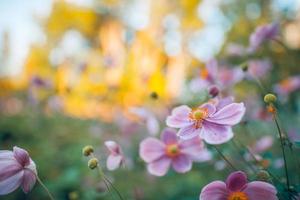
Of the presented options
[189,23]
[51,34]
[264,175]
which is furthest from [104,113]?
[51,34]

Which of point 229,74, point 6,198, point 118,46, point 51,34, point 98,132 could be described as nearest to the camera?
point 229,74

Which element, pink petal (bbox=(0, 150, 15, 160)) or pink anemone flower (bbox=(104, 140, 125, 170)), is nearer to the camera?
pink petal (bbox=(0, 150, 15, 160))

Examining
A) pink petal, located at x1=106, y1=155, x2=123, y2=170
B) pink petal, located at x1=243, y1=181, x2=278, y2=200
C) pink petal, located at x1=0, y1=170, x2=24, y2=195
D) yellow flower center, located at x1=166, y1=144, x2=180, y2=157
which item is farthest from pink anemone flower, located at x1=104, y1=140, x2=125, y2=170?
pink petal, located at x1=243, y1=181, x2=278, y2=200

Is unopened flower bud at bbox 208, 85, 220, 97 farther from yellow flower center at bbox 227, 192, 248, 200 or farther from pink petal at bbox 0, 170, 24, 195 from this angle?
pink petal at bbox 0, 170, 24, 195

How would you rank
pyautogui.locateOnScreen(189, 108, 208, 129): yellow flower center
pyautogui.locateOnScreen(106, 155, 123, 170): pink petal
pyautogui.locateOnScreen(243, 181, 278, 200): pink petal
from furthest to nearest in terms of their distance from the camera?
pyautogui.locateOnScreen(106, 155, 123, 170): pink petal
pyautogui.locateOnScreen(189, 108, 208, 129): yellow flower center
pyautogui.locateOnScreen(243, 181, 278, 200): pink petal

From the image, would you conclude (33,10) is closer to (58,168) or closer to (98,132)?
(98,132)

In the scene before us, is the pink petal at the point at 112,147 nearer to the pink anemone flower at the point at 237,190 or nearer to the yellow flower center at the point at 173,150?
the yellow flower center at the point at 173,150

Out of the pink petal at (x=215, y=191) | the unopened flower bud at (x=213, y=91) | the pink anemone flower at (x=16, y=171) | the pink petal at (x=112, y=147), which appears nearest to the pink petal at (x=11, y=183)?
A: the pink anemone flower at (x=16, y=171)
